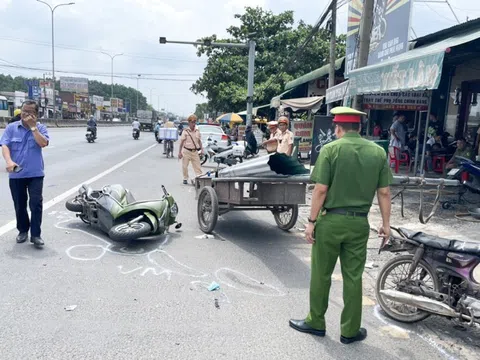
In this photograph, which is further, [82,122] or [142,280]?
[82,122]

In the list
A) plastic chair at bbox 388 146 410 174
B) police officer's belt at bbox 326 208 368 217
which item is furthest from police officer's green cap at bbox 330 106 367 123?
plastic chair at bbox 388 146 410 174

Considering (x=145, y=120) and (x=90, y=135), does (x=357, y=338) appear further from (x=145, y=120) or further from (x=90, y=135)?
(x=145, y=120)

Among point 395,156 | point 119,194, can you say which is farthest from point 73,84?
point 119,194

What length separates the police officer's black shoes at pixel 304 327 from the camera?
142 inches

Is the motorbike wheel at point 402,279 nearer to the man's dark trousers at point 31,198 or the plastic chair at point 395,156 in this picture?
the man's dark trousers at point 31,198

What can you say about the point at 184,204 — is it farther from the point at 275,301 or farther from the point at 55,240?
the point at 275,301

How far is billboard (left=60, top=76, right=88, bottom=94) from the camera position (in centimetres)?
11781

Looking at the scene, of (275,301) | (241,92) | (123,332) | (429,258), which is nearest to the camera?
(123,332)

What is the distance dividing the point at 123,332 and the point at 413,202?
748cm

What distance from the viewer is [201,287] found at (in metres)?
4.52

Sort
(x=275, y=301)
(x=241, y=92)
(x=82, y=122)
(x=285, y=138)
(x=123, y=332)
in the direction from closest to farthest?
(x=123, y=332), (x=275, y=301), (x=285, y=138), (x=241, y=92), (x=82, y=122)

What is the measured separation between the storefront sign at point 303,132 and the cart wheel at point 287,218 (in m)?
8.81

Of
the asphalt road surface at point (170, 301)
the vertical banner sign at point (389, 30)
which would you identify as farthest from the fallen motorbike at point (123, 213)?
the vertical banner sign at point (389, 30)

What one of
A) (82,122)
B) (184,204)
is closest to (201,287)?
(184,204)
